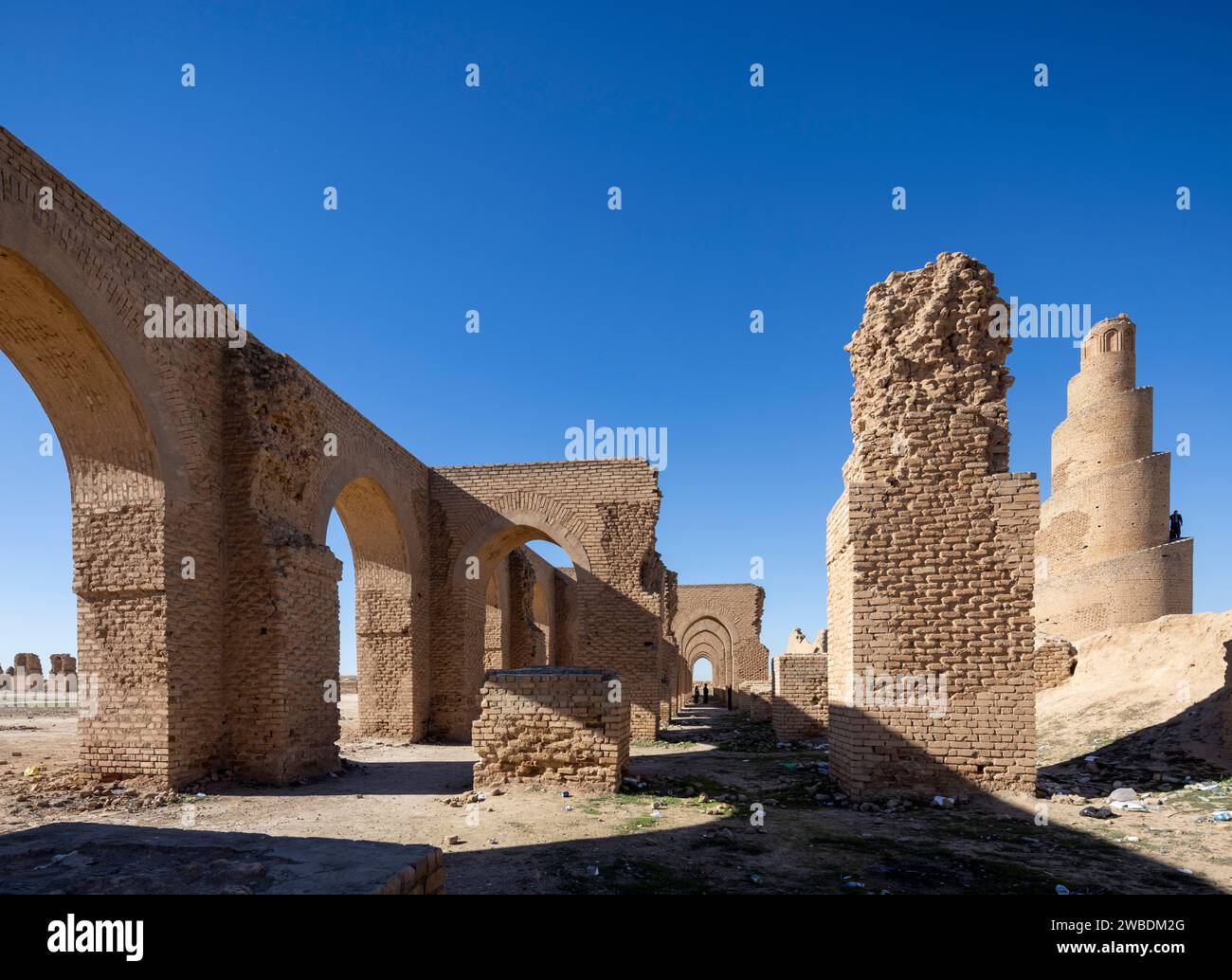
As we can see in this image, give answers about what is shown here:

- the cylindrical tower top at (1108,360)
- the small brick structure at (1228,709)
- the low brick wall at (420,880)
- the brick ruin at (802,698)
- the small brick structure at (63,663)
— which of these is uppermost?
the cylindrical tower top at (1108,360)

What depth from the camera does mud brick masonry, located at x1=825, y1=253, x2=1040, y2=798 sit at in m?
7.28

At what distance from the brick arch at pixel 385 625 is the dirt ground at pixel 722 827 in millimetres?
4108

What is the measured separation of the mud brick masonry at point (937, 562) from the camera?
287 inches

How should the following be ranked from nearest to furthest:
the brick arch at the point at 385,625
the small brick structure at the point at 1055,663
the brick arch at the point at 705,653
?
the brick arch at the point at 385,625 < the small brick structure at the point at 1055,663 < the brick arch at the point at 705,653

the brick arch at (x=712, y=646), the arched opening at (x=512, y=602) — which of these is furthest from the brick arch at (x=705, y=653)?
the arched opening at (x=512, y=602)

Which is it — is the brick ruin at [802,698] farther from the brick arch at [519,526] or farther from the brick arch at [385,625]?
the brick arch at [385,625]

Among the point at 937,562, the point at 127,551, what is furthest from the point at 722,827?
the point at 127,551

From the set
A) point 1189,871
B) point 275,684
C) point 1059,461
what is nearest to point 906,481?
point 1189,871

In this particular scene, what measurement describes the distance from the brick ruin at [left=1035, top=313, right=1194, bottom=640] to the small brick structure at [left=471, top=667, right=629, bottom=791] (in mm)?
22847

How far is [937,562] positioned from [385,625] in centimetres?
1099
